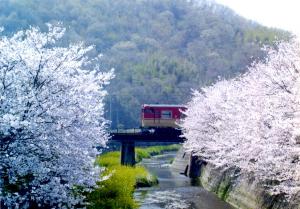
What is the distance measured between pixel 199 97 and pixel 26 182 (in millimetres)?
32714

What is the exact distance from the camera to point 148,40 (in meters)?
165

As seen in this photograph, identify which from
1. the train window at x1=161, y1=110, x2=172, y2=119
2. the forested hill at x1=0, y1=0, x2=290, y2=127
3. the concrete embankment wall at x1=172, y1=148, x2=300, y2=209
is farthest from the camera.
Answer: the forested hill at x1=0, y1=0, x2=290, y2=127

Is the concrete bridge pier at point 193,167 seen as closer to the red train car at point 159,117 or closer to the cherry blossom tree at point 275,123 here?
the red train car at point 159,117

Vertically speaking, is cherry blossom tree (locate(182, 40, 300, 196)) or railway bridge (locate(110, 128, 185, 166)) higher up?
cherry blossom tree (locate(182, 40, 300, 196))

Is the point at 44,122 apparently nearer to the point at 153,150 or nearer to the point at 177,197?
the point at 177,197

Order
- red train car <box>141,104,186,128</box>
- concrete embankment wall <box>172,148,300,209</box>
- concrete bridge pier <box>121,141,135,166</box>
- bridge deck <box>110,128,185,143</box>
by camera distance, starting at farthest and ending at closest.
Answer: red train car <box>141,104,186,128</box>, bridge deck <box>110,128,185,143</box>, concrete bridge pier <box>121,141,135,166</box>, concrete embankment wall <box>172,148,300,209</box>

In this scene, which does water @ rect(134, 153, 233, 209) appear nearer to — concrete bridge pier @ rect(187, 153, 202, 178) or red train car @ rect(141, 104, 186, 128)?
concrete bridge pier @ rect(187, 153, 202, 178)

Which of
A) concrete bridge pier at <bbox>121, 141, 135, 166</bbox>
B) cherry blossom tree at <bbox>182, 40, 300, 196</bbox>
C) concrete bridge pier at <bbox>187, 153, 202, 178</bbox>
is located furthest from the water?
concrete bridge pier at <bbox>121, 141, 135, 166</bbox>

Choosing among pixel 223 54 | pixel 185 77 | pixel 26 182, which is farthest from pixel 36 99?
pixel 223 54

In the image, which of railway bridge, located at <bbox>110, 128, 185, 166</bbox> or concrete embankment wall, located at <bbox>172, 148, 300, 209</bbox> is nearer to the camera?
concrete embankment wall, located at <bbox>172, 148, 300, 209</bbox>

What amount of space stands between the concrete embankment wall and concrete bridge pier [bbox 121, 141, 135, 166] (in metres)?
7.17

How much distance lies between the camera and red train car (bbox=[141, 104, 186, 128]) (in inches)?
2080

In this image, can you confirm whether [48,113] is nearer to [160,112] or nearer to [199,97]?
[199,97]

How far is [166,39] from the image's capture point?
17550 centimetres
